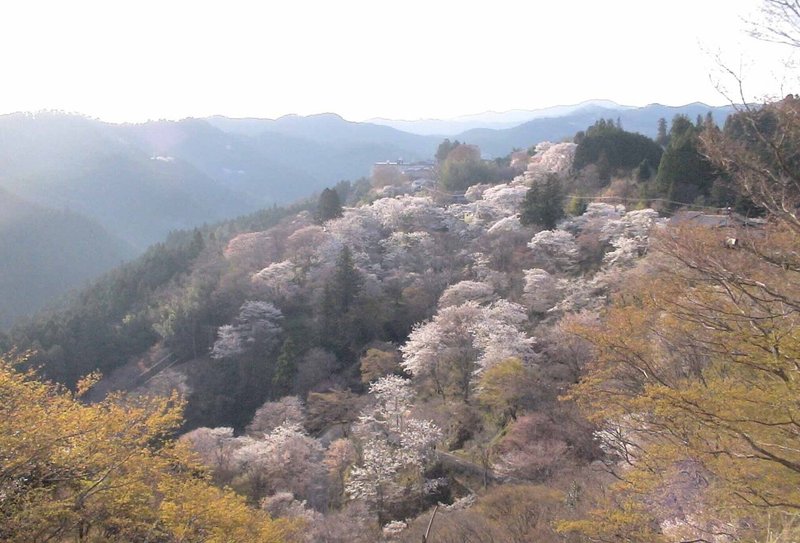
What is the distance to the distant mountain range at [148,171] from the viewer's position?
65.5 meters

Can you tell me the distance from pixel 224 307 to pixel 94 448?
2141 centimetres

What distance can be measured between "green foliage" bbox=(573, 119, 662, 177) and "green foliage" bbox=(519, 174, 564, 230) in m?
6.48

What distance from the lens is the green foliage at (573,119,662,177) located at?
29.5 m

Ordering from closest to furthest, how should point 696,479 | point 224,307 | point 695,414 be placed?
point 695,414 < point 696,479 < point 224,307

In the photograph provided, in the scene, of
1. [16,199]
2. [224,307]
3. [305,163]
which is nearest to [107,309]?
[224,307]

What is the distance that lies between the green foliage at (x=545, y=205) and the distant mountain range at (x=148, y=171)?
38319 mm

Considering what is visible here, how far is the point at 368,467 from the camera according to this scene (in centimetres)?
1373

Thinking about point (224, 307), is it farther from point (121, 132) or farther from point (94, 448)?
point (121, 132)

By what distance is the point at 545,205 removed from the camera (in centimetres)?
2548

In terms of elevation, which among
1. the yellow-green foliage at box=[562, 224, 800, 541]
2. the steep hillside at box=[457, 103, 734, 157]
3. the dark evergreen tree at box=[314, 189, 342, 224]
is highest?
the steep hillside at box=[457, 103, 734, 157]

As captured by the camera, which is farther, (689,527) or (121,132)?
(121,132)

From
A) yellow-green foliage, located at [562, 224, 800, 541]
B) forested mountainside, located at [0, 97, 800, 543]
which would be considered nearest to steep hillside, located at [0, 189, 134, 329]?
forested mountainside, located at [0, 97, 800, 543]

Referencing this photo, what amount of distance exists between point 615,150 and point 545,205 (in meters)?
8.05

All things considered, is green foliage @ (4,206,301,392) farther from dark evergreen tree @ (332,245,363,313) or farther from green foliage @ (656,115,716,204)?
green foliage @ (656,115,716,204)
